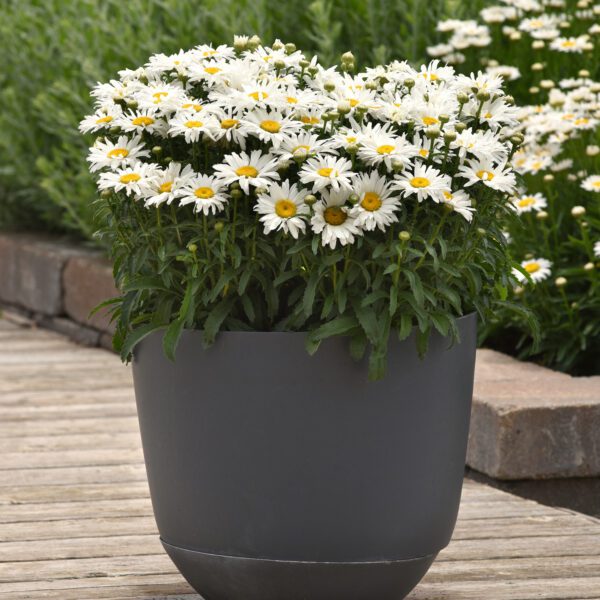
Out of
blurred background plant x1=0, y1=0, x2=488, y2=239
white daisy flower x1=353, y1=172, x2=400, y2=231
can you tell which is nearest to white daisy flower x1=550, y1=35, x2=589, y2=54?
blurred background plant x1=0, y1=0, x2=488, y2=239

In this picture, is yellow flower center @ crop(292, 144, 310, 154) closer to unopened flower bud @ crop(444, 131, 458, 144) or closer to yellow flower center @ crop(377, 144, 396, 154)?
yellow flower center @ crop(377, 144, 396, 154)

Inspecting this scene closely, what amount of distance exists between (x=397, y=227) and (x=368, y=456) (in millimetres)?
415

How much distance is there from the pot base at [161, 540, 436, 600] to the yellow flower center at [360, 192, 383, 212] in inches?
26.0

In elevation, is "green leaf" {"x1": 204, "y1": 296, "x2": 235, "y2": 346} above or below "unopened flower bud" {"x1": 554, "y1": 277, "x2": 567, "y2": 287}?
above

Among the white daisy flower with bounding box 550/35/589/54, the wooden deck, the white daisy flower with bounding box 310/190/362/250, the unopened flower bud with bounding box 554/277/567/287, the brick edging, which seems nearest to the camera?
the white daisy flower with bounding box 310/190/362/250

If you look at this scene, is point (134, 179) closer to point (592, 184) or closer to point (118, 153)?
point (118, 153)

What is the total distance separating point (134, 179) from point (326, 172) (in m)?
0.35

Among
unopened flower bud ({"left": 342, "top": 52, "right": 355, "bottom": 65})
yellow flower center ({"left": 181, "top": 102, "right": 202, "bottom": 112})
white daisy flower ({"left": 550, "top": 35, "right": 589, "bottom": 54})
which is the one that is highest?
unopened flower bud ({"left": 342, "top": 52, "right": 355, "bottom": 65})

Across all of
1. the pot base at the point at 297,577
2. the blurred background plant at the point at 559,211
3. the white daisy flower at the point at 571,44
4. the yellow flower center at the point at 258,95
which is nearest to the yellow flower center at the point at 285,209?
the yellow flower center at the point at 258,95

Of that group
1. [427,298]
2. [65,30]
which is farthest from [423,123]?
[65,30]

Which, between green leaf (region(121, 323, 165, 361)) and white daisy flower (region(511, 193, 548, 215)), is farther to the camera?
white daisy flower (region(511, 193, 548, 215))


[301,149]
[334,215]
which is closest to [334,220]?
[334,215]

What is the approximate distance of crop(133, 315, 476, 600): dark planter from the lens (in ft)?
7.65

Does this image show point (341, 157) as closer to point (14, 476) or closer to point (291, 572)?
point (291, 572)
